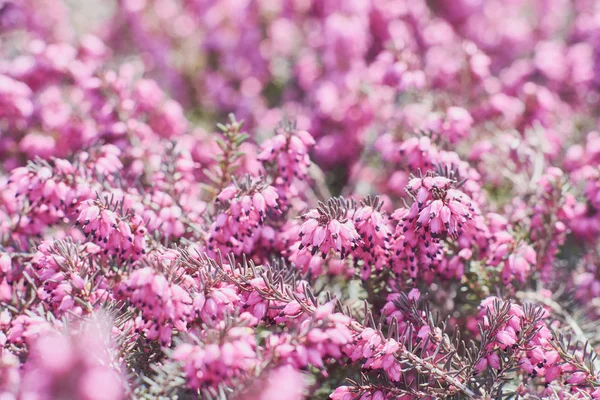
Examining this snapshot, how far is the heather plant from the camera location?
2.37 meters

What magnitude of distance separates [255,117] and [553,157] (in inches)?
111

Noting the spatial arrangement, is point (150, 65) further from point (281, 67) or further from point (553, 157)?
point (553, 157)

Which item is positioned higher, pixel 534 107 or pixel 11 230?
pixel 534 107

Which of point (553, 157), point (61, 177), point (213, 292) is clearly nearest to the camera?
point (213, 292)

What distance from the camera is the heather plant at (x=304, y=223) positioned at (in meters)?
2.37

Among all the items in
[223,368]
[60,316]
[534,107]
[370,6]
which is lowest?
[60,316]

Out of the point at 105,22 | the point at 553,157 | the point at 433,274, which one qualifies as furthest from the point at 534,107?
the point at 105,22

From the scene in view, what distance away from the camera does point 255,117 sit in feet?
17.8

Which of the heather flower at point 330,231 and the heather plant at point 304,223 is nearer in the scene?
the heather plant at point 304,223

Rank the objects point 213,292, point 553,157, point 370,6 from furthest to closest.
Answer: point 370,6, point 553,157, point 213,292

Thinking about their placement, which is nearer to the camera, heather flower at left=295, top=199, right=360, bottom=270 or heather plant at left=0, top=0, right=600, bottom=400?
heather plant at left=0, top=0, right=600, bottom=400

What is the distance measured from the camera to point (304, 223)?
2654 mm

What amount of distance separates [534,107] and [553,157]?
56 centimetres

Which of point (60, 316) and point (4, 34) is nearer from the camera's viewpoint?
point (60, 316)
